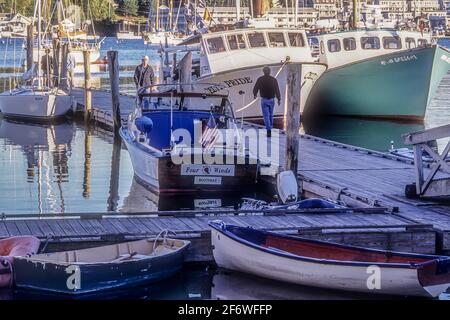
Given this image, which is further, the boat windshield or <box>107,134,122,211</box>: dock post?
the boat windshield

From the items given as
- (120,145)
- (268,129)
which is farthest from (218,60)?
(268,129)

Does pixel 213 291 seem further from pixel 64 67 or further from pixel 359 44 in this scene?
pixel 64 67

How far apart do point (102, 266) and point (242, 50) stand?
76.1 feet

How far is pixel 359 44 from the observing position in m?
40.6

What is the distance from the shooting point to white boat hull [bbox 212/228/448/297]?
13625mm

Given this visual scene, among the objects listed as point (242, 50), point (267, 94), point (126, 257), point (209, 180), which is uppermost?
point (242, 50)

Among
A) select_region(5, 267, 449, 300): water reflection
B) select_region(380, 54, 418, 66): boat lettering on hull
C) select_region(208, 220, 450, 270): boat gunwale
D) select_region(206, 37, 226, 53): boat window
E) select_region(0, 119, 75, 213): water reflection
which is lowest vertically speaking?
select_region(0, 119, 75, 213): water reflection

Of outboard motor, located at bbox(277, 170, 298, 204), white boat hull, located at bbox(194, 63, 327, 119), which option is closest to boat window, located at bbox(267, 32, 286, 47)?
white boat hull, located at bbox(194, 63, 327, 119)

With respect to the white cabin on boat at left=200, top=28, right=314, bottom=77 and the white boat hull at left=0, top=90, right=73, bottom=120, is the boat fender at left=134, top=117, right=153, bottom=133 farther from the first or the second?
the white boat hull at left=0, top=90, right=73, bottom=120

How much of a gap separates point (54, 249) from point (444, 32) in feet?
498

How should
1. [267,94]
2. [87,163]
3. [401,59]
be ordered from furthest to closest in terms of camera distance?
[401,59], [87,163], [267,94]

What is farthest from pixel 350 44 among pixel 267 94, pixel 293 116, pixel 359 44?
pixel 293 116

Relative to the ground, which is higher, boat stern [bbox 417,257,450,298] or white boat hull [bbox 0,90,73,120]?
boat stern [bbox 417,257,450,298]

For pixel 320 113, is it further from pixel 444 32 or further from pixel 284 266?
pixel 444 32
